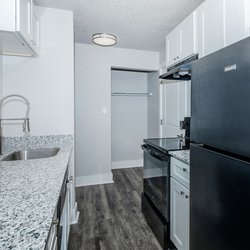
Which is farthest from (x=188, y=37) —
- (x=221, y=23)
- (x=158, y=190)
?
(x=158, y=190)

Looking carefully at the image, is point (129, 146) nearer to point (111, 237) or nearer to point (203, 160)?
point (111, 237)

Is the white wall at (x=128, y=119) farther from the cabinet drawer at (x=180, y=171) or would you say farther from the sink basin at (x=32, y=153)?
the cabinet drawer at (x=180, y=171)

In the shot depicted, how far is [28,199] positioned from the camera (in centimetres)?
79

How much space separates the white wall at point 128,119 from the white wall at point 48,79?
1.99 meters

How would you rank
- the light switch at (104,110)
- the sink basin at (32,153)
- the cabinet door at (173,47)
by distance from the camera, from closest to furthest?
the sink basin at (32,153)
the cabinet door at (173,47)
the light switch at (104,110)

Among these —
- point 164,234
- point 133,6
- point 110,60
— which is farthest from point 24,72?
point 164,234

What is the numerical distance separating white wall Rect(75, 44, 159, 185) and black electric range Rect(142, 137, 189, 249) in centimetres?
129

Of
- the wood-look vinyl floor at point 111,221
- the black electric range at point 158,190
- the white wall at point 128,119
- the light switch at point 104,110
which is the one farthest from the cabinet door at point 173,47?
the wood-look vinyl floor at point 111,221

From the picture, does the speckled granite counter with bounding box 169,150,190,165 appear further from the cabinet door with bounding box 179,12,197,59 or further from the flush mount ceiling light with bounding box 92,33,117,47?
the flush mount ceiling light with bounding box 92,33,117,47

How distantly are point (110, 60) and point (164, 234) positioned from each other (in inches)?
108

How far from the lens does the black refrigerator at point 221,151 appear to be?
2.52 feet

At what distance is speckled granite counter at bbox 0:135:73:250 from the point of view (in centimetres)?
53

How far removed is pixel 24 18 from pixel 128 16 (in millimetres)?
1208

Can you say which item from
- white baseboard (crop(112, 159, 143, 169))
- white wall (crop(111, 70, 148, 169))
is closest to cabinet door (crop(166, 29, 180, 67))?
white wall (crop(111, 70, 148, 169))
